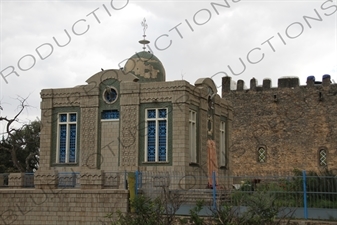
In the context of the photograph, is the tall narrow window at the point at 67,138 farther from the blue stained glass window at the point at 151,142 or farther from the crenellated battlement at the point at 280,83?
the crenellated battlement at the point at 280,83

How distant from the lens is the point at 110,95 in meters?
22.0

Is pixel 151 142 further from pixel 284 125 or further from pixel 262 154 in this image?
pixel 284 125

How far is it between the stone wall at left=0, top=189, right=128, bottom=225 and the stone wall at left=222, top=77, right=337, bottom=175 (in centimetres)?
1916

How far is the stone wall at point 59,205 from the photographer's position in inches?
688

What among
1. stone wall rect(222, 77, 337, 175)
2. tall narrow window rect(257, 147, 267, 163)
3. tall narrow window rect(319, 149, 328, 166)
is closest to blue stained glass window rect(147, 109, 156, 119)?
stone wall rect(222, 77, 337, 175)

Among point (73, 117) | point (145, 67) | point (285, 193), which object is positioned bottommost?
point (285, 193)

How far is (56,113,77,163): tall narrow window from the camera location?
22.2 m

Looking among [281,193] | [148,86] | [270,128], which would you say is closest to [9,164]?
[270,128]

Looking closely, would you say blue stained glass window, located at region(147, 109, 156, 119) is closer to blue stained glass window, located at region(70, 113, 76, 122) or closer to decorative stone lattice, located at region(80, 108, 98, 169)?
decorative stone lattice, located at region(80, 108, 98, 169)

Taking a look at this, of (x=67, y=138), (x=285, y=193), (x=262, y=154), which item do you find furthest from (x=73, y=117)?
(x=262, y=154)

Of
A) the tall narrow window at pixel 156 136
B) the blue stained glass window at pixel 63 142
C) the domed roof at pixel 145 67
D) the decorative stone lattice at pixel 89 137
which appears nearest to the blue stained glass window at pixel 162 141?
the tall narrow window at pixel 156 136

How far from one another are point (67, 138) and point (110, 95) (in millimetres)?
2600

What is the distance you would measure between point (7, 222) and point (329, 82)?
24.6m

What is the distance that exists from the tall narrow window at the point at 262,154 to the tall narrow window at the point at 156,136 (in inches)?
698
